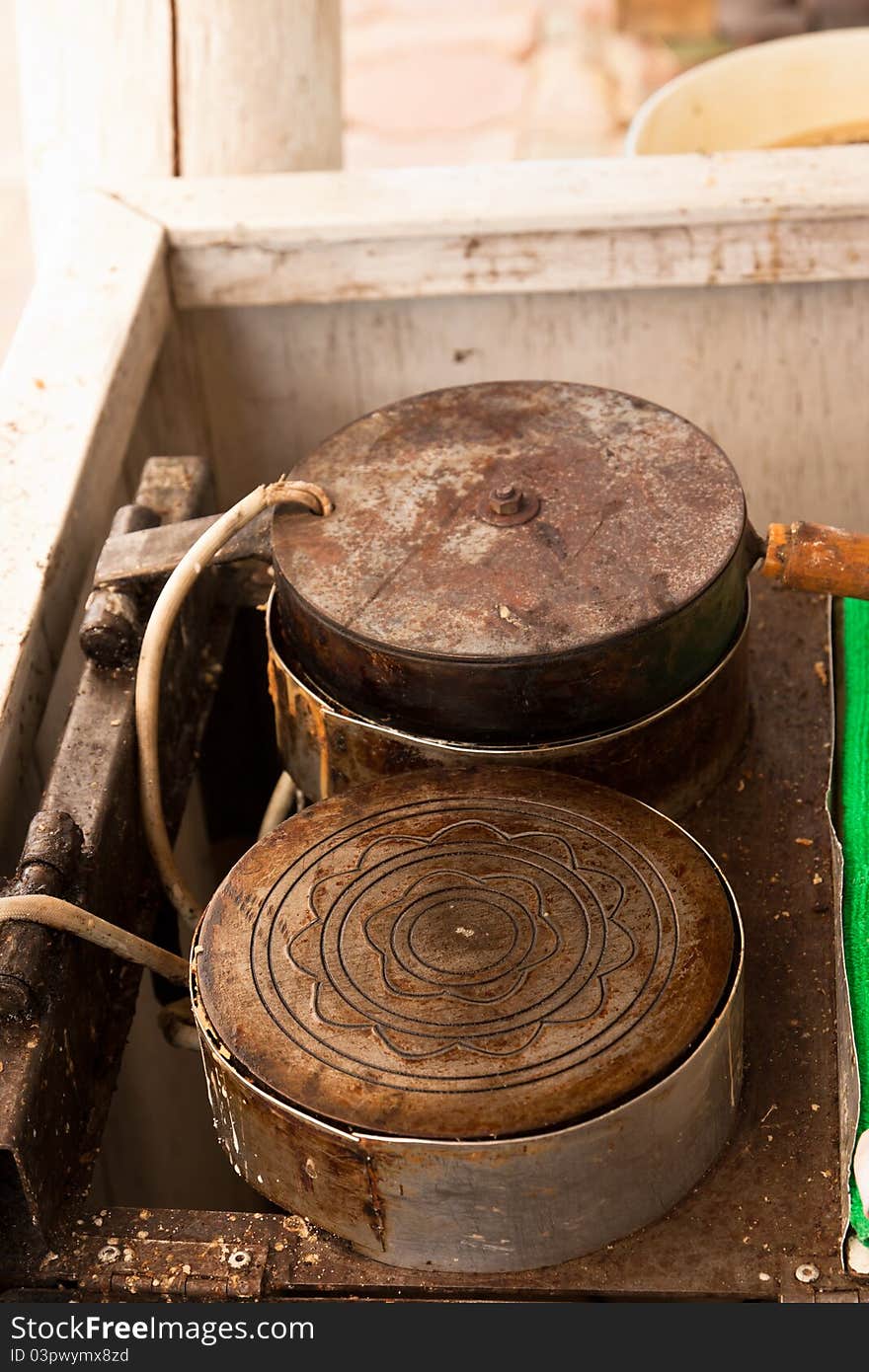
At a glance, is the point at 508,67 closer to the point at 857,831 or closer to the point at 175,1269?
the point at 857,831

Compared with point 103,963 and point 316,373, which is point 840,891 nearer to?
point 103,963

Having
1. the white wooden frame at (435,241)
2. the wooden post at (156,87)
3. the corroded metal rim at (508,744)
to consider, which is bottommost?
the corroded metal rim at (508,744)

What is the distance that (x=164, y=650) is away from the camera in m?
1.36

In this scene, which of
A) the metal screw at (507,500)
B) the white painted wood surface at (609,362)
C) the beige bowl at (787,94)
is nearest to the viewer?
the metal screw at (507,500)

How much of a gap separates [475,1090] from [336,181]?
1314mm

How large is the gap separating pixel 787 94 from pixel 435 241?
2.85 feet

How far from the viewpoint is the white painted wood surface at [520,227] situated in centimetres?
185

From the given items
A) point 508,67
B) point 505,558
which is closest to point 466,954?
point 505,558

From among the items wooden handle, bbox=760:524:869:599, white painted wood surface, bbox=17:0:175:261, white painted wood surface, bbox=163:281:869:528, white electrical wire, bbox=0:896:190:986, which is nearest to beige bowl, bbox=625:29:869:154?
white painted wood surface, bbox=163:281:869:528

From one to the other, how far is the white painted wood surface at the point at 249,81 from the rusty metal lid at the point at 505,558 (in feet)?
2.50

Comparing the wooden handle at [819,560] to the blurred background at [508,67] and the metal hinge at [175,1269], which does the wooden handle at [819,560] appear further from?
the blurred background at [508,67]

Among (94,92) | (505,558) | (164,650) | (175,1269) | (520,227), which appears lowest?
(175,1269)

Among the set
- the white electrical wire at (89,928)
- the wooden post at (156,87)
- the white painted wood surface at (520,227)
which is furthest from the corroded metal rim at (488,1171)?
Answer: the wooden post at (156,87)

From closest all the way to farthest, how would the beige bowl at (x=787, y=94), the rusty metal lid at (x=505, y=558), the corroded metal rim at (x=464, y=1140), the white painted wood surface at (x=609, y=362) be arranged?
the corroded metal rim at (x=464, y=1140) < the rusty metal lid at (x=505, y=558) < the white painted wood surface at (x=609, y=362) < the beige bowl at (x=787, y=94)
